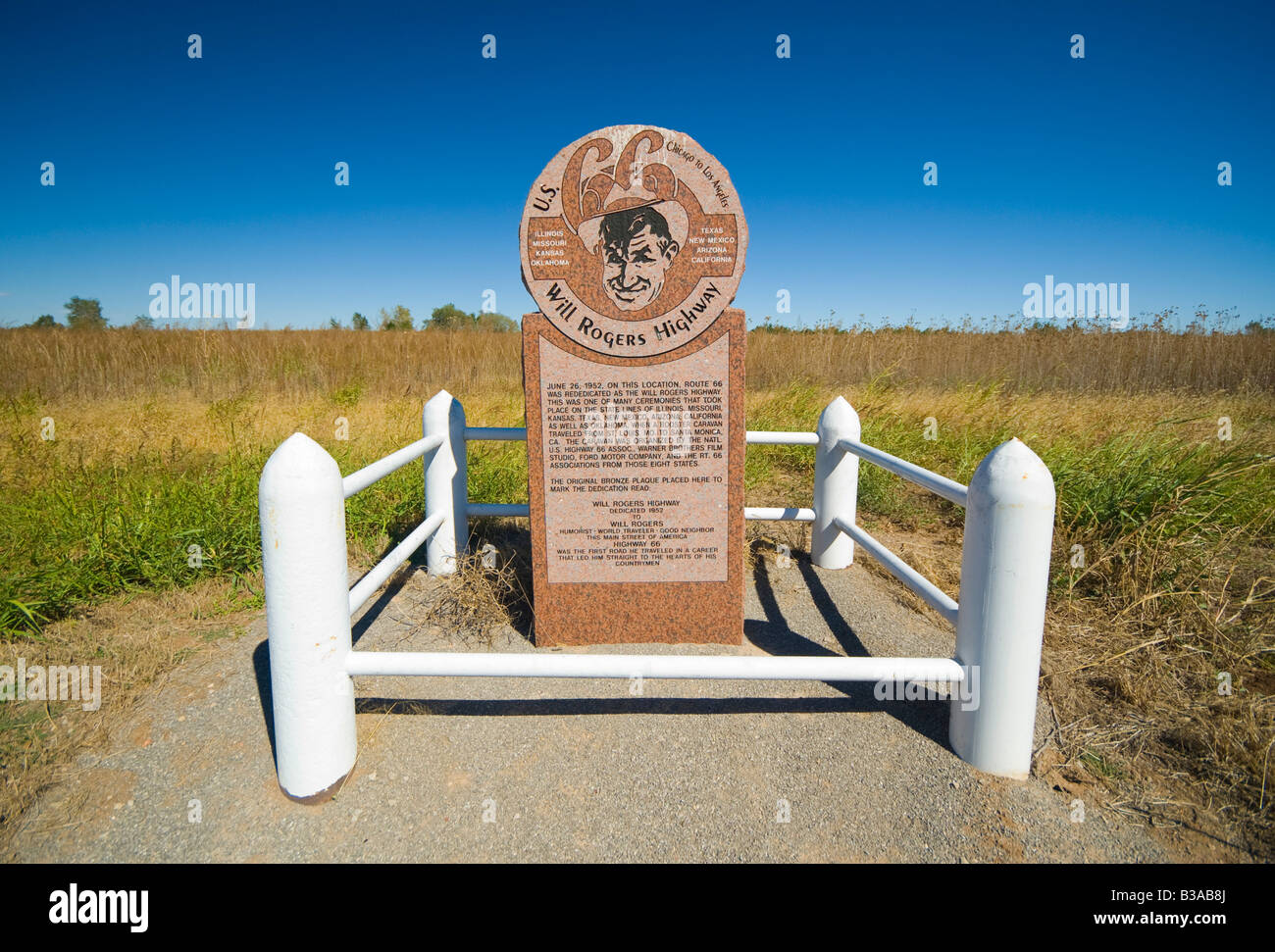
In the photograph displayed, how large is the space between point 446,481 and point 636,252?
1707mm

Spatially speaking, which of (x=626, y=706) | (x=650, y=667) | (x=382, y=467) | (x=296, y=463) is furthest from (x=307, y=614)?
(x=626, y=706)

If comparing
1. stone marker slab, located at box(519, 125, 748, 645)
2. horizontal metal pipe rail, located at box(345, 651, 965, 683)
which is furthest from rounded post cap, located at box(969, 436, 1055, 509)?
stone marker slab, located at box(519, 125, 748, 645)

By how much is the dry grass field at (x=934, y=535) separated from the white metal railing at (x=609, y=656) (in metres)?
0.40

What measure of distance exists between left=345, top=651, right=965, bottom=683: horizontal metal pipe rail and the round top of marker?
1396 millimetres

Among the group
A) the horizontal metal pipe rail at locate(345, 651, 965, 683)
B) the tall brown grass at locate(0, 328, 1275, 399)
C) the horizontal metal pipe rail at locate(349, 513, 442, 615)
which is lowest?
the horizontal metal pipe rail at locate(345, 651, 965, 683)

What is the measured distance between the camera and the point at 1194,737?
2271 mm

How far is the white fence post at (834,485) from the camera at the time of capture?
3.88 m

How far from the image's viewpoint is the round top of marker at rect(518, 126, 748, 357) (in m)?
2.83

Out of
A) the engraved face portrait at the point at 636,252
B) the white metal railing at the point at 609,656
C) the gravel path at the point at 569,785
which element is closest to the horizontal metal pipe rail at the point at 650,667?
the white metal railing at the point at 609,656

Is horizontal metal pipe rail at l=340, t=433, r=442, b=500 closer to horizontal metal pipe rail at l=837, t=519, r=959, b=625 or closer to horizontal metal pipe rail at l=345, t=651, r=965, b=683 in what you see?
horizontal metal pipe rail at l=345, t=651, r=965, b=683

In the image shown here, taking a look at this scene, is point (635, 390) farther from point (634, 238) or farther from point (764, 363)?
point (764, 363)

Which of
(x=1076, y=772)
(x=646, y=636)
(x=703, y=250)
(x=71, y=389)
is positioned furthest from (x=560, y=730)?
(x=71, y=389)

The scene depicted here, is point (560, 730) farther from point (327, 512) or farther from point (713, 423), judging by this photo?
point (713, 423)

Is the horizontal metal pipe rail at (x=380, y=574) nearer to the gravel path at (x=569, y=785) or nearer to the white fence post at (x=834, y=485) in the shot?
the gravel path at (x=569, y=785)
